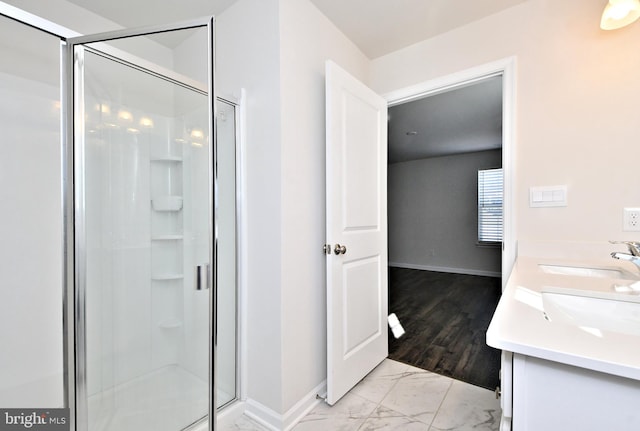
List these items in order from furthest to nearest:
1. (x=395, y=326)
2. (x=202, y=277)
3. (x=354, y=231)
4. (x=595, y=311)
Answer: (x=395, y=326)
(x=354, y=231)
(x=202, y=277)
(x=595, y=311)

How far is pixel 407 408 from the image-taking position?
1638 millimetres

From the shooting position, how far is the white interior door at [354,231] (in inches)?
66.0

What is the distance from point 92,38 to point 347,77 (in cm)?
128

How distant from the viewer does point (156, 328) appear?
1.60 meters

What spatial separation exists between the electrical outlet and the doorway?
19.7 inches

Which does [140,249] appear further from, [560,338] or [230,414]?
[560,338]

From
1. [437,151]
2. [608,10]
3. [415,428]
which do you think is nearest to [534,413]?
[415,428]

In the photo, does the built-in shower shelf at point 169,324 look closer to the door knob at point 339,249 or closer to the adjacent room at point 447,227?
the door knob at point 339,249

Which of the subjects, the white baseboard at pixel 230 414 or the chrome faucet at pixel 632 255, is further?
the white baseboard at pixel 230 414

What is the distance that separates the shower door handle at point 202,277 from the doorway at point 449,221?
1.70 meters

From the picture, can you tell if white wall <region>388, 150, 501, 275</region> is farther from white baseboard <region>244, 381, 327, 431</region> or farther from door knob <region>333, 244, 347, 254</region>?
white baseboard <region>244, 381, 327, 431</region>

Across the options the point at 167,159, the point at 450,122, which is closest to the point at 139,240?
the point at 167,159

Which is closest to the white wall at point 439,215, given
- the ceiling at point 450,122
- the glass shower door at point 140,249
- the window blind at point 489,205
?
the window blind at point 489,205

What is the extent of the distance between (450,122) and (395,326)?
2.78 meters
